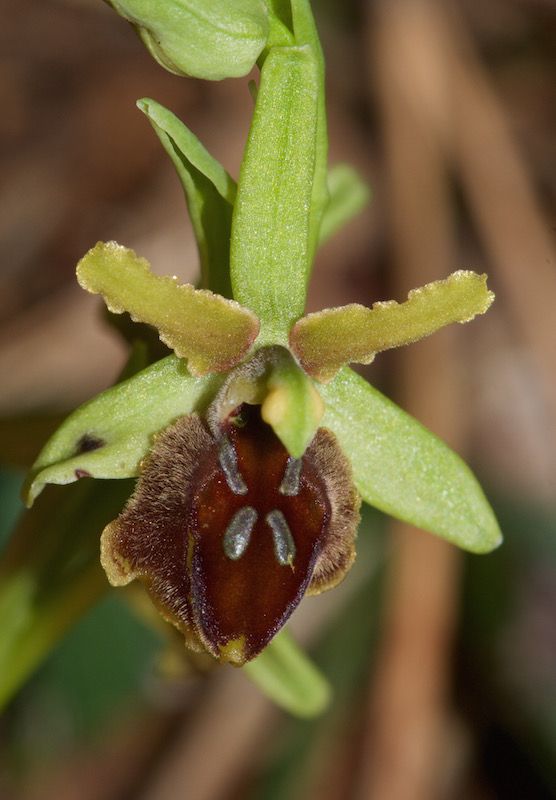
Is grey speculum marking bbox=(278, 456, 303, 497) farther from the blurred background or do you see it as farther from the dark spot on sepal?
the blurred background

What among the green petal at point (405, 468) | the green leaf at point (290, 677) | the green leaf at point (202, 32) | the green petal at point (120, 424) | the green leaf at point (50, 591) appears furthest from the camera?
the green leaf at point (290, 677)

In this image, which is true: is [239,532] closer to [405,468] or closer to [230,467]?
[230,467]

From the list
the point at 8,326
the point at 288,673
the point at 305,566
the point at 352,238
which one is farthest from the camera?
the point at 352,238

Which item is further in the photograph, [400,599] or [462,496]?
[400,599]

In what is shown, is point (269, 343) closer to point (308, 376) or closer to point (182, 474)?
point (308, 376)

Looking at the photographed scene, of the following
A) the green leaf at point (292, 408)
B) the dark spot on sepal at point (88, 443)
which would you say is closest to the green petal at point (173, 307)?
the green leaf at point (292, 408)

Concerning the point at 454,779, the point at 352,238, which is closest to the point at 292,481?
the point at 454,779

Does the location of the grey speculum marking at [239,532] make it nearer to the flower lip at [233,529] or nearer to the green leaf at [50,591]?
the flower lip at [233,529]
